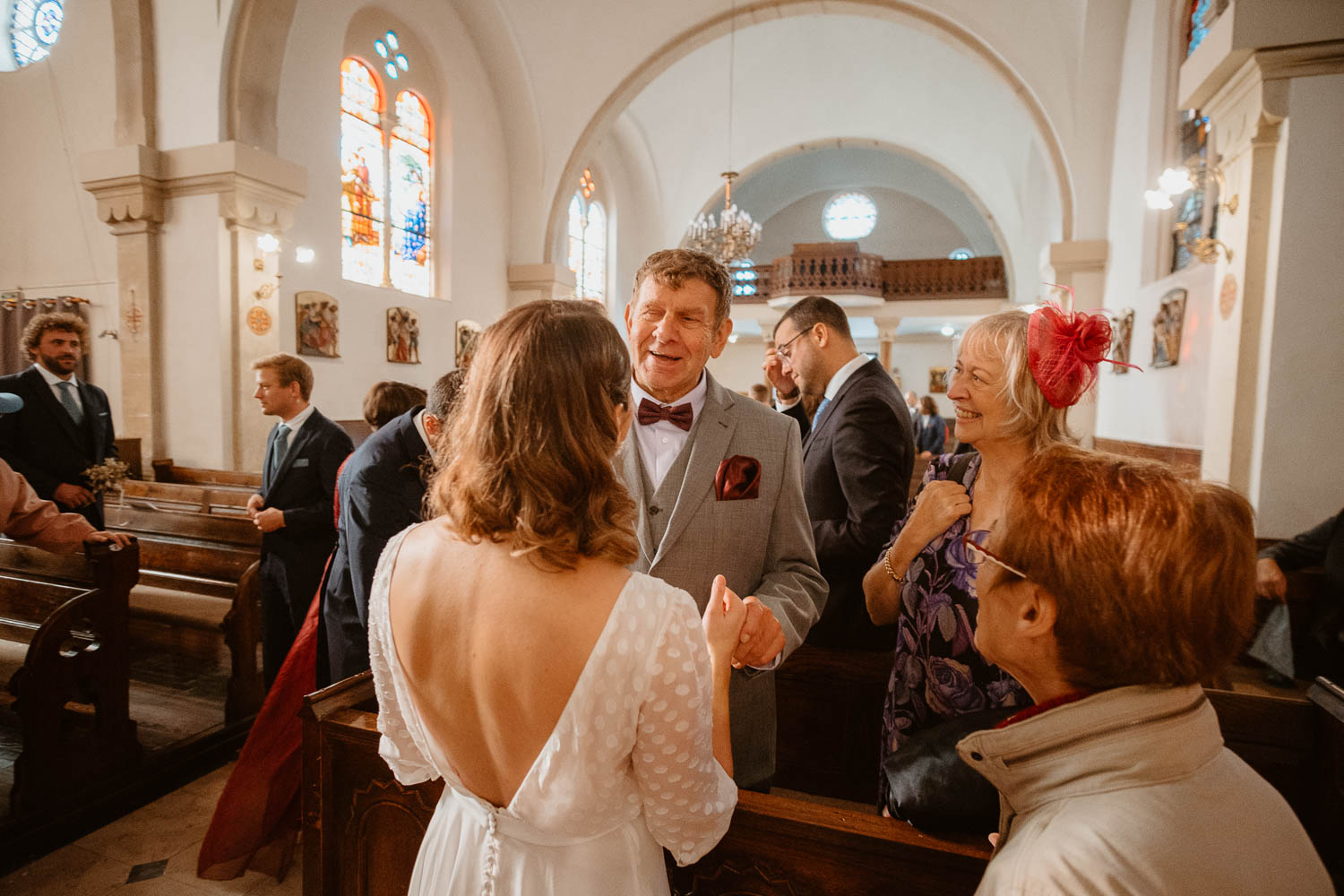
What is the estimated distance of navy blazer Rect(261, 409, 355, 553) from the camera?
3723 millimetres

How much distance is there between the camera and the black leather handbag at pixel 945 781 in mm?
1202

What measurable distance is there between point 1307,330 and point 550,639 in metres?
5.12

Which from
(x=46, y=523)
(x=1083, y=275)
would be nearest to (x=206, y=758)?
(x=46, y=523)

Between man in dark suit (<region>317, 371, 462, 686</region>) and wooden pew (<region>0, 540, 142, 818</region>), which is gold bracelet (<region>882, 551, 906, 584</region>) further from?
wooden pew (<region>0, 540, 142, 818</region>)

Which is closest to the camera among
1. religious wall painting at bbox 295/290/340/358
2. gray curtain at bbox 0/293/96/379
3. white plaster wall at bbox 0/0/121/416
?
white plaster wall at bbox 0/0/121/416

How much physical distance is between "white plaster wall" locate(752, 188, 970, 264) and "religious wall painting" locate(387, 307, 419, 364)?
555 inches

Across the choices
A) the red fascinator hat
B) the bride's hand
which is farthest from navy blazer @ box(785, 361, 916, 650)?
the bride's hand

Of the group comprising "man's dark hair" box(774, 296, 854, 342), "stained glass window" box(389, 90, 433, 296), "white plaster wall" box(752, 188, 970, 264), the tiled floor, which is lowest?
the tiled floor

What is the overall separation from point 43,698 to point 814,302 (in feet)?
11.7

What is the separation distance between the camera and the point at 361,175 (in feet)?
31.7

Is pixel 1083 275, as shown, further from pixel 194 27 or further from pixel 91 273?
pixel 91 273

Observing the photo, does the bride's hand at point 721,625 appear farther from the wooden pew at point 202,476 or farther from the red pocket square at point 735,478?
the wooden pew at point 202,476

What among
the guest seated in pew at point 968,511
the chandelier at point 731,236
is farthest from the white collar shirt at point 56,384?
the chandelier at point 731,236

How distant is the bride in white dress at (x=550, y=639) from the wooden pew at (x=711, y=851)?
392 millimetres
